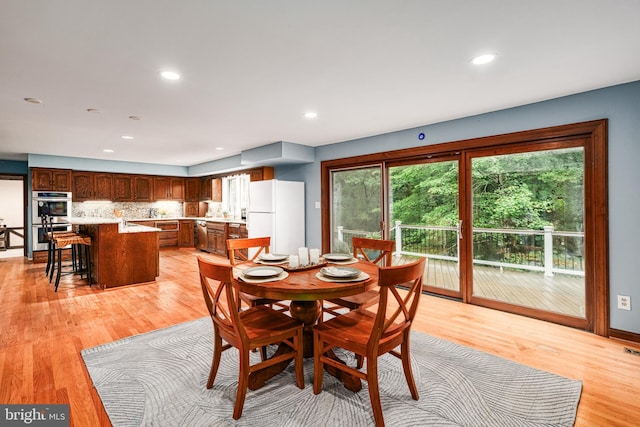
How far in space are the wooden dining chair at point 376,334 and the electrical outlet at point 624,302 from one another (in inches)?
90.8

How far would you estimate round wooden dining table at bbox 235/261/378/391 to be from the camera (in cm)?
181

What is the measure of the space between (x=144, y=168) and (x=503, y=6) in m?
8.56

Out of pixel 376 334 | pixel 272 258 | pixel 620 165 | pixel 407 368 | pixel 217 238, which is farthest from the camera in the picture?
Result: pixel 217 238

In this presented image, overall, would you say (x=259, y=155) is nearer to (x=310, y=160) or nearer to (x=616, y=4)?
(x=310, y=160)

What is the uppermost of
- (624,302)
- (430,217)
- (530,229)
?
(430,217)

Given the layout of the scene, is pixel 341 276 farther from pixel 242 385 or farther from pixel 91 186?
pixel 91 186

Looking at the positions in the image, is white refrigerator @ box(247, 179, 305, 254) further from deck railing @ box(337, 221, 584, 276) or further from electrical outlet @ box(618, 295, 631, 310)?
electrical outlet @ box(618, 295, 631, 310)

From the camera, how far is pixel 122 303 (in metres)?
3.90

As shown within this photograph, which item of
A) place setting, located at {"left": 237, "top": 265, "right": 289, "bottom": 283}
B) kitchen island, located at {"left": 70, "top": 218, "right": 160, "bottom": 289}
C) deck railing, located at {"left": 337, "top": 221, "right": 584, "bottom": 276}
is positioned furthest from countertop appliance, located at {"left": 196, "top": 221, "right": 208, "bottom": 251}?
place setting, located at {"left": 237, "top": 265, "right": 289, "bottom": 283}

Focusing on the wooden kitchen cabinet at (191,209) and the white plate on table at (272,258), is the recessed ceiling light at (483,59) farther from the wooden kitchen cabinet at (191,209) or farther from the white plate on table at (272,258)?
the wooden kitchen cabinet at (191,209)

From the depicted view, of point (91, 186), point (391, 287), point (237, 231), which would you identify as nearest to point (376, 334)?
point (391, 287)

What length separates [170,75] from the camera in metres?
2.55

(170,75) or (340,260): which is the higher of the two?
(170,75)

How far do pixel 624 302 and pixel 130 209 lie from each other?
9.77 m
